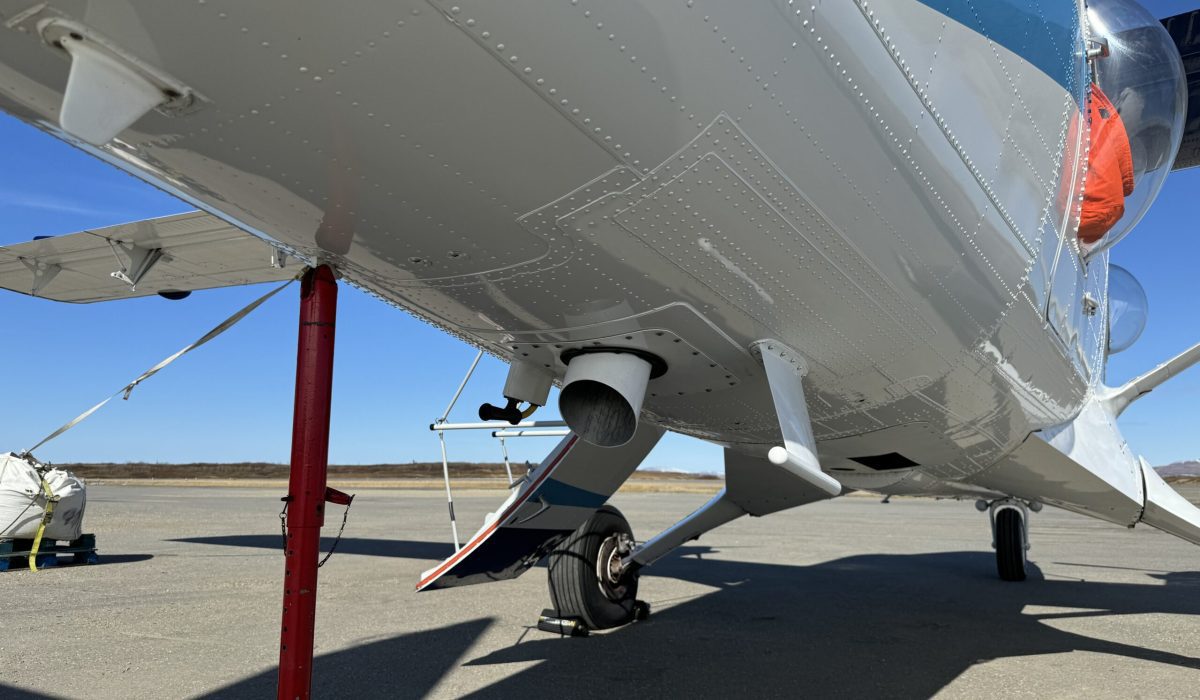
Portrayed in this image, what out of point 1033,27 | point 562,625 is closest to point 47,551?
point 562,625

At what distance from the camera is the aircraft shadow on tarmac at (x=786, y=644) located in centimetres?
448

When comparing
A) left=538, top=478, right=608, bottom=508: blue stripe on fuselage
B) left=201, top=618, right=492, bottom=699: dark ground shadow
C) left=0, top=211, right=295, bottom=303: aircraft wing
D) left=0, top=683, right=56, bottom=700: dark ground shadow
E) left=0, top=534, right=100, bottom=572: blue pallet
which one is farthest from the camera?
left=0, top=534, right=100, bottom=572: blue pallet

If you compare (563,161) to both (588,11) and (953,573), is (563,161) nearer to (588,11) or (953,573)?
(588,11)

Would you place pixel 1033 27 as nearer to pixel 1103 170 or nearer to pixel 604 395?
pixel 1103 170

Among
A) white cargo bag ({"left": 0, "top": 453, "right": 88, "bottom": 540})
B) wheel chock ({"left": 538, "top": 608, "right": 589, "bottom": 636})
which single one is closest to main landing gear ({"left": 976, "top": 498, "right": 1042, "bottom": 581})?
wheel chock ({"left": 538, "top": 608, "right": 589, "bottom": 636})

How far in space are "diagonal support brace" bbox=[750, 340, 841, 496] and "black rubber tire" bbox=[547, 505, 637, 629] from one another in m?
3.12

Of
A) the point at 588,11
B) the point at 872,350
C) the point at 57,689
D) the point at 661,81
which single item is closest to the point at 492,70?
the point at 588,11

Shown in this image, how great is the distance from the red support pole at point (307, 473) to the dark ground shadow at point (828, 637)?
6.19 feet

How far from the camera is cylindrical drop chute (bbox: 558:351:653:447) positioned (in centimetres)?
285

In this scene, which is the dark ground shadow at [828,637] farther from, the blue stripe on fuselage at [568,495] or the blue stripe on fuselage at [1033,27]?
the blue stripe on fuselage at [1033,27]

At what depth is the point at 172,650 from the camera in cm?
495

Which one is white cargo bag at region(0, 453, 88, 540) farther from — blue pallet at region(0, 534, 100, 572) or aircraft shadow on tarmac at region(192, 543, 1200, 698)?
aircraft shadow on tarmac at region(192, 543, 1200, 698)

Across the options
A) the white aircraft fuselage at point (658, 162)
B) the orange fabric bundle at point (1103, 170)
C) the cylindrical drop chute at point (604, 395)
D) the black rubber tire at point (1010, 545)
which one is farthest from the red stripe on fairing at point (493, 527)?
the black rubber tire at point (1010, 545)

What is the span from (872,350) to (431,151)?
208cm
